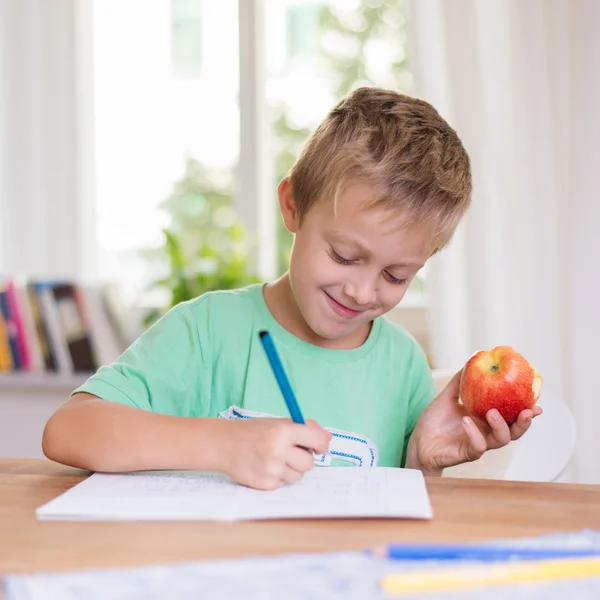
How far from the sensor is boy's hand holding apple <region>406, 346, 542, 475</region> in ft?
3.46

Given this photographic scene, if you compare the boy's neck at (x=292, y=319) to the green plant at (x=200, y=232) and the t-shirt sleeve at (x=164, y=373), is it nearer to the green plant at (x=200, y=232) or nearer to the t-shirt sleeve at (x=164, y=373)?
the t-shirt sleeve at (x=164, y=373)

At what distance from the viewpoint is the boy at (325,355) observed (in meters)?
0.90

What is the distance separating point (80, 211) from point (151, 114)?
439 millimetres

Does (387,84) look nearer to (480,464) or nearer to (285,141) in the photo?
(285,141)

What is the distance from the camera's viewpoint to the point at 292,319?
128 cm

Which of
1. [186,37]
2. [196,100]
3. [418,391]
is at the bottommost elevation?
[418,391]

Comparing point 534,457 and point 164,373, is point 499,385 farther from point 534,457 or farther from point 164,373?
point 164,373

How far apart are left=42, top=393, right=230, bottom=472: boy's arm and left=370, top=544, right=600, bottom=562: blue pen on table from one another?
0.92ft

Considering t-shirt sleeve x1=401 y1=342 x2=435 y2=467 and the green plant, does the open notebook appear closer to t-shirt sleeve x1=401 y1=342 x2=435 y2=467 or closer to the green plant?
t-shirt sleeve x1=401 y1=342 x2=435 y2=467

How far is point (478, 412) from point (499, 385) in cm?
5

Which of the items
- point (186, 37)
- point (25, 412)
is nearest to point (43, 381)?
point (25, 412)

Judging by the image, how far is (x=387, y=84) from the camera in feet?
9.02

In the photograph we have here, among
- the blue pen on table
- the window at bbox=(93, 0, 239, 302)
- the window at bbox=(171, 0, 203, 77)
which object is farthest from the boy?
the window at bbox=(171, 0, 203, 77)

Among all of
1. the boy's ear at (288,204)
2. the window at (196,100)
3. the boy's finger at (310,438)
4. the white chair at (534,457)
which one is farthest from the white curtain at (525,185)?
the boy's finger at (310,438)
